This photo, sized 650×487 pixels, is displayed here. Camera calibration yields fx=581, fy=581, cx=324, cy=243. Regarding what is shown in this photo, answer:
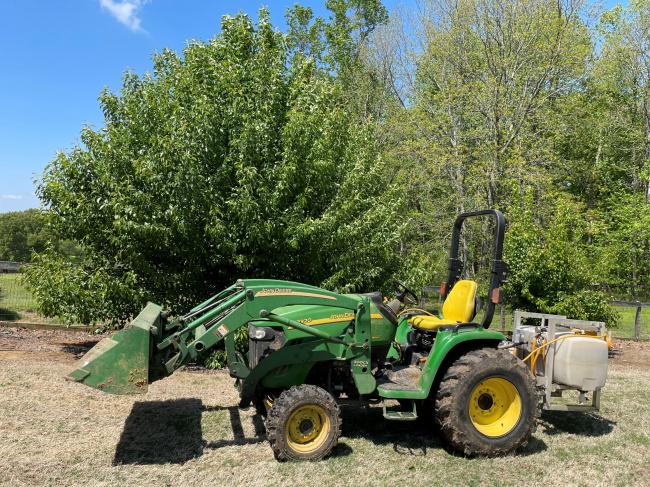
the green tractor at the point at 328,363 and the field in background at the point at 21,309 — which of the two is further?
the field in background at the point at 21,309

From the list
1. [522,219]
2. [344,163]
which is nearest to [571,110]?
[522,219]

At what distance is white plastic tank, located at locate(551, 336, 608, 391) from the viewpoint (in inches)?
226

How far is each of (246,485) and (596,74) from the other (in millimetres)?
19937

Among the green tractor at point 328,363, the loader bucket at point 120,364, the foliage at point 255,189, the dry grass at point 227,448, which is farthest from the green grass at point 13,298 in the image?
the loader bucket at point 120,364

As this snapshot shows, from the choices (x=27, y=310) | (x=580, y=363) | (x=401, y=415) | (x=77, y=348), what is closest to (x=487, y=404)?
(x=401, y=415)

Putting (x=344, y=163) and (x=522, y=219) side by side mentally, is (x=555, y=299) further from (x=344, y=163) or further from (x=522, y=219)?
(x=344, y=163)

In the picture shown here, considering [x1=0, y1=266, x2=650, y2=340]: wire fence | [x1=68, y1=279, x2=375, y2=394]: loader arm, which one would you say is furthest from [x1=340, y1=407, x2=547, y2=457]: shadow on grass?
[x1=0, y1=266, x2=650, y2=340]: wire fence

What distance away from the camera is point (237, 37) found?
930cm

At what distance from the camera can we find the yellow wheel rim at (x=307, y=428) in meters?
4.86

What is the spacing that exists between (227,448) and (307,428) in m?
0.77

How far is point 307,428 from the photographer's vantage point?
195 inches

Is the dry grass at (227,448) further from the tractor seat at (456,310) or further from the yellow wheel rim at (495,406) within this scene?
the tractor seat at (456,310)

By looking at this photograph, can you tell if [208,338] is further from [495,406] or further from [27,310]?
[27,310]

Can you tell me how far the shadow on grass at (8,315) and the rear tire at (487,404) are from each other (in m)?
10.3
